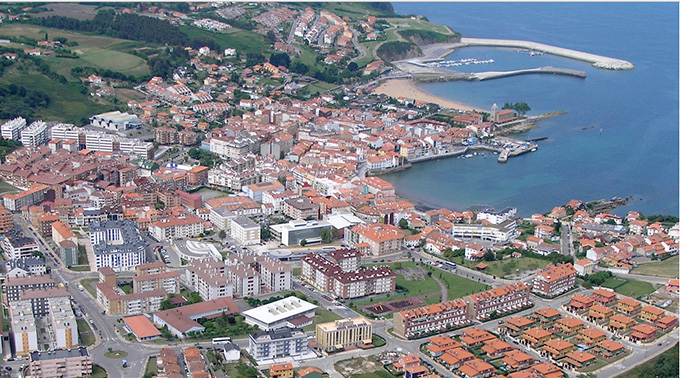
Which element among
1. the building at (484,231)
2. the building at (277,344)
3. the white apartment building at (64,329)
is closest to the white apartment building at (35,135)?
the white apartment building at (64,329)

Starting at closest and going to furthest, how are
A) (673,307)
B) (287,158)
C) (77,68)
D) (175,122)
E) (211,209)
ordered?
1. (673,307)
2. (211,209)
3. (287,158)
4. (175,122)
5. (77,68)

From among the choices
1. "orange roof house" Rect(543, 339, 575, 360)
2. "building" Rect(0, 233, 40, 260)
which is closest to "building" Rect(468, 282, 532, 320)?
"orange roof house" Rect(543, 339, 575, 360)

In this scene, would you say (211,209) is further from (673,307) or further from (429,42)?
(429,42)

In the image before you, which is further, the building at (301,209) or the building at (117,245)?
the building at (301,209)

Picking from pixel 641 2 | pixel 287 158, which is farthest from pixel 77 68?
pixel 641 2

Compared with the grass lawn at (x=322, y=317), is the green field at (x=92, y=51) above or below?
above

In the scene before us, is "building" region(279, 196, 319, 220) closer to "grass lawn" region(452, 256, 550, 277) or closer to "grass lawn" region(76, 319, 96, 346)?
"grass lawn" region(452, 256, 550, 277)

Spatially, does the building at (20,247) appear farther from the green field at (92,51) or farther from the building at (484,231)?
the green field at (92,51)
